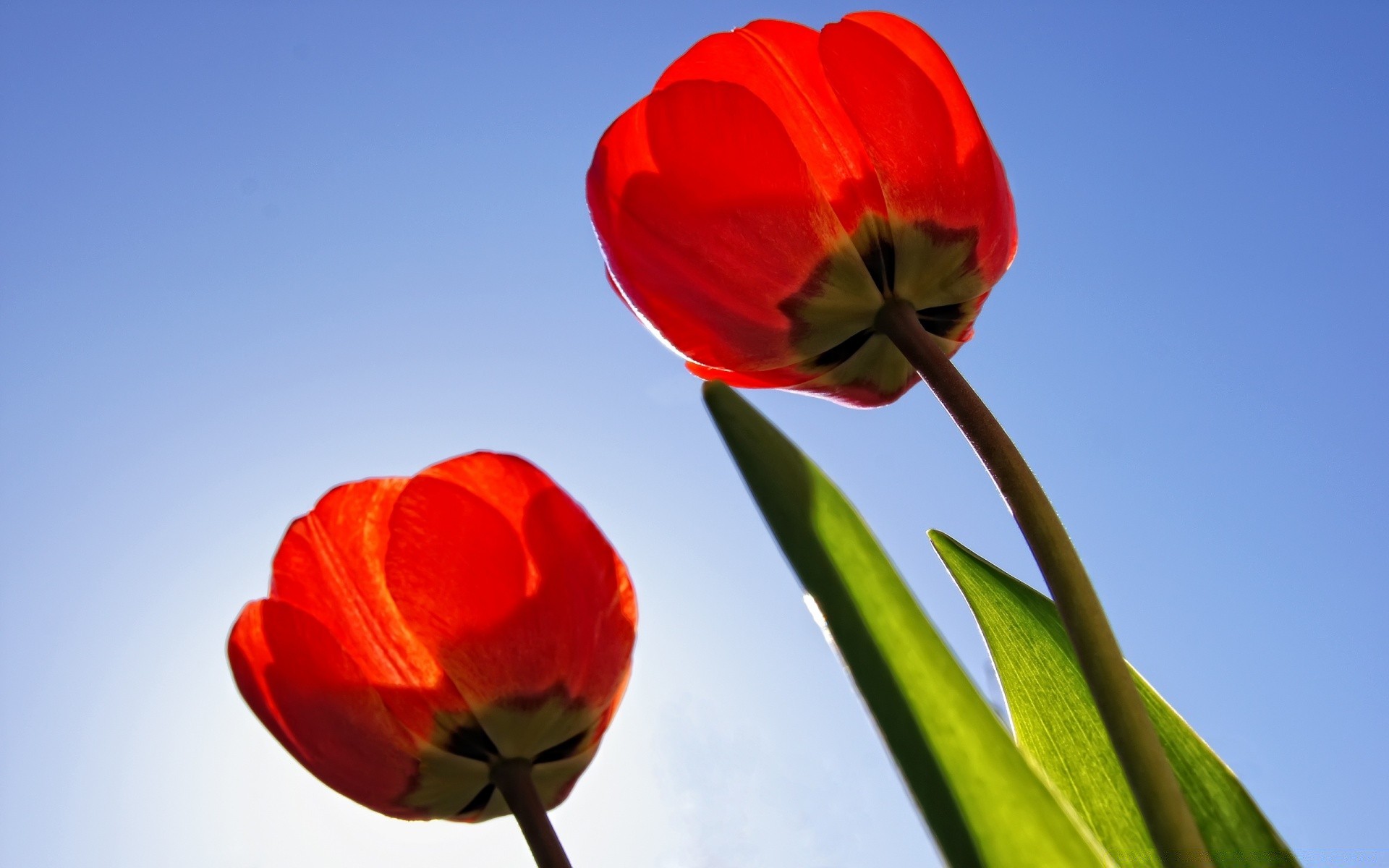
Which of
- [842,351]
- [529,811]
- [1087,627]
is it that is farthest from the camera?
[842,351]

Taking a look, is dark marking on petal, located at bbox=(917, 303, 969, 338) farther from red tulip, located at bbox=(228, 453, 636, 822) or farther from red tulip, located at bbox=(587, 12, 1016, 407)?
red tulip, located at bbox=(228, 453, 636, 822)

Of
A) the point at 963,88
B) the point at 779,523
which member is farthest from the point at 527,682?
the point at 963,88

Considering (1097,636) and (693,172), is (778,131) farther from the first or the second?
(1097,636)

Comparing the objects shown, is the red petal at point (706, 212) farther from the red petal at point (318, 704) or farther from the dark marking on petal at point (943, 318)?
the red petal at point (318, 704)

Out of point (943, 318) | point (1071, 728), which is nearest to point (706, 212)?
point (943, 318)

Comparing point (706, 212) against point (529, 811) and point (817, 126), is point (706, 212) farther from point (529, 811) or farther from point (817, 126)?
point (529, 811)

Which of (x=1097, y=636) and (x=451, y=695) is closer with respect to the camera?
(x=1097, y=636)
